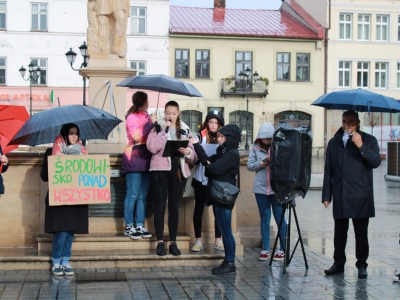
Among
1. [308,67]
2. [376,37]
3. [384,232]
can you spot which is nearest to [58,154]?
[384,232]

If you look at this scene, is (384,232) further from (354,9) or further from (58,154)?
(354,9)

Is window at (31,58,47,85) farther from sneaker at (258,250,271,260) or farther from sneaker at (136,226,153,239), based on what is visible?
sneaker at (258,250,271,260)

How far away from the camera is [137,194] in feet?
27.7

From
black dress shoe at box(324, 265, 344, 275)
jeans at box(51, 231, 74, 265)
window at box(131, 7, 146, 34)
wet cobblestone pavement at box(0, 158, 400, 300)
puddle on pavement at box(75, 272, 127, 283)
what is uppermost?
window at box(131, 7, 146, 34)

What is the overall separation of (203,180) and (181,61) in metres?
34.2

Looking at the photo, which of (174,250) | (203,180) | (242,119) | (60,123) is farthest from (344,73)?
(60,123)

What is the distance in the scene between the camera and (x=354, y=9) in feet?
147

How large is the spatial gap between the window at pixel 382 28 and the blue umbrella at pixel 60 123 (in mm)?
39735

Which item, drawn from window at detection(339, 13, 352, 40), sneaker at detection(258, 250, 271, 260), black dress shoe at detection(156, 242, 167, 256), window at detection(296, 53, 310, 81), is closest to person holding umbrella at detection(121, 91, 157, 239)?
black dress shoe at detection(156, 242, 167, 256)

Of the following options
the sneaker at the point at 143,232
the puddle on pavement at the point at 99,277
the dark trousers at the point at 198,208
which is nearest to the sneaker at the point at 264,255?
the dark trousers at the point at 198,208

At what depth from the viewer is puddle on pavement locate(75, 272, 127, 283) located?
Result: 735cm

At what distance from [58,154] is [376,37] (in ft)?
133

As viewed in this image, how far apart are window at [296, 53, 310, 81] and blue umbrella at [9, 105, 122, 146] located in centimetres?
3656

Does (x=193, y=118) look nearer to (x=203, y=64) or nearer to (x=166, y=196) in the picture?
(x=203, y=64)
